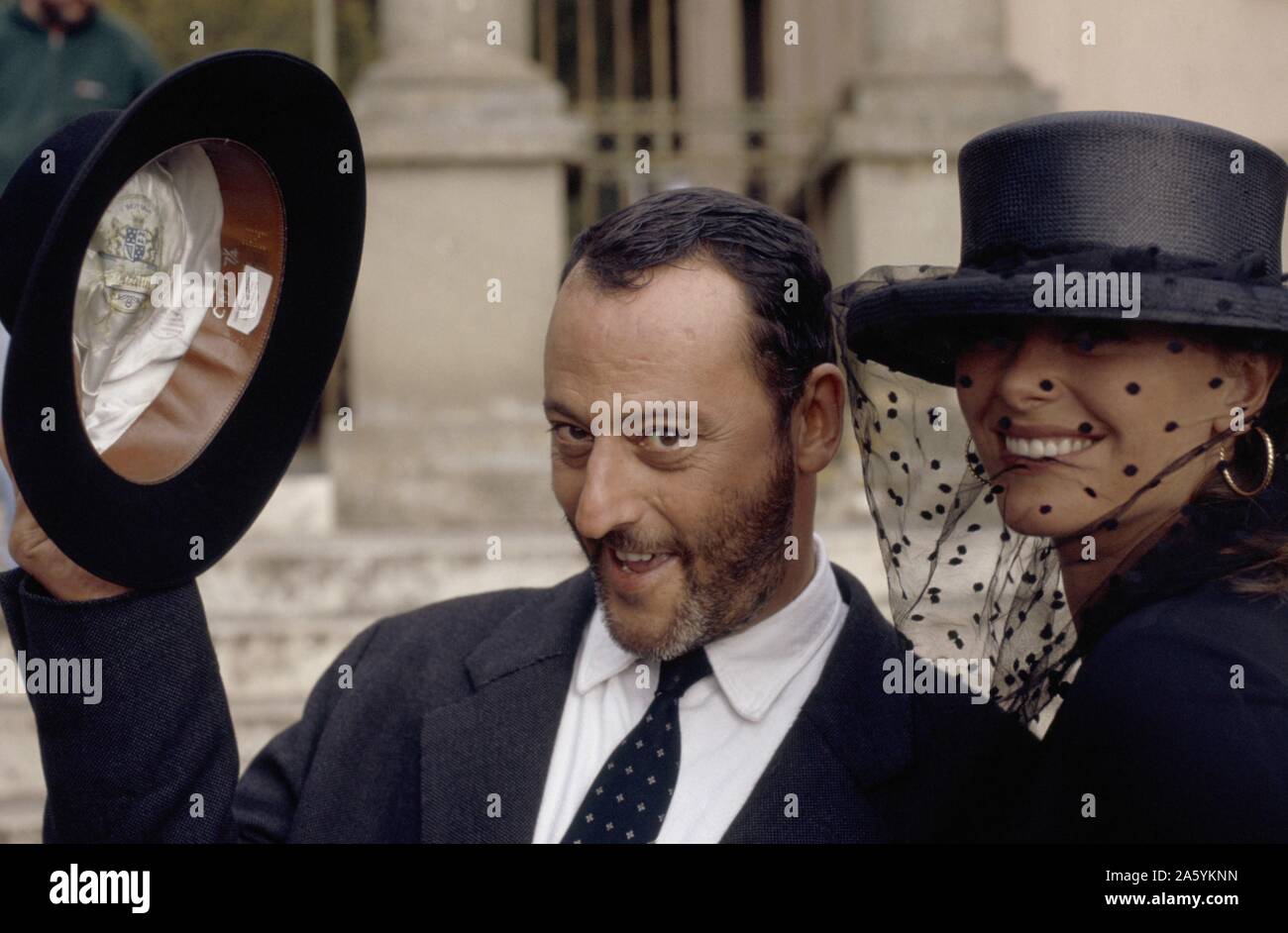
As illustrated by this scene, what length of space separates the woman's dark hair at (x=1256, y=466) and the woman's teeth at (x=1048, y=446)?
0.54ft

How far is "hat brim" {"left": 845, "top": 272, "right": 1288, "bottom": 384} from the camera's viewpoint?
1.78 metres

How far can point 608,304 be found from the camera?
2.21 metres

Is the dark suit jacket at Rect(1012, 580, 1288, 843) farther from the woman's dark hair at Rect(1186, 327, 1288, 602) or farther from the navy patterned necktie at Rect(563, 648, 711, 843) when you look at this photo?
the navy patterned necktie at Rect(563, 648, 711, 843)

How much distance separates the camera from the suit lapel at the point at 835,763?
7.09 ft

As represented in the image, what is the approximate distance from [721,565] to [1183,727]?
0.73 meters

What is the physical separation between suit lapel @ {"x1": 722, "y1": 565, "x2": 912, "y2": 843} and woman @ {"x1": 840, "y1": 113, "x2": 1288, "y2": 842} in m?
0.24

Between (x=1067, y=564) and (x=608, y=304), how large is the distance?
29.8 inches

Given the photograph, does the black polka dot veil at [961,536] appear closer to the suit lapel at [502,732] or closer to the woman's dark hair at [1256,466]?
the woman's dark hair at [1256,466]

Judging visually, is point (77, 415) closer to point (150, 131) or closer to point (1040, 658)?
point (150, 131)

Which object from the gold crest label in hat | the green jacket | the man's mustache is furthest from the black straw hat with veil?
the green jacket

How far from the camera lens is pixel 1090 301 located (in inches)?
71.7

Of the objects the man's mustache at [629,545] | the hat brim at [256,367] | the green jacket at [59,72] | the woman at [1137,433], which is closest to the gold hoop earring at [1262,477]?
the woman at [1137,433]

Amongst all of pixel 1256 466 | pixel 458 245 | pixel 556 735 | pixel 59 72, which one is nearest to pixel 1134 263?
pixel 1256 466
